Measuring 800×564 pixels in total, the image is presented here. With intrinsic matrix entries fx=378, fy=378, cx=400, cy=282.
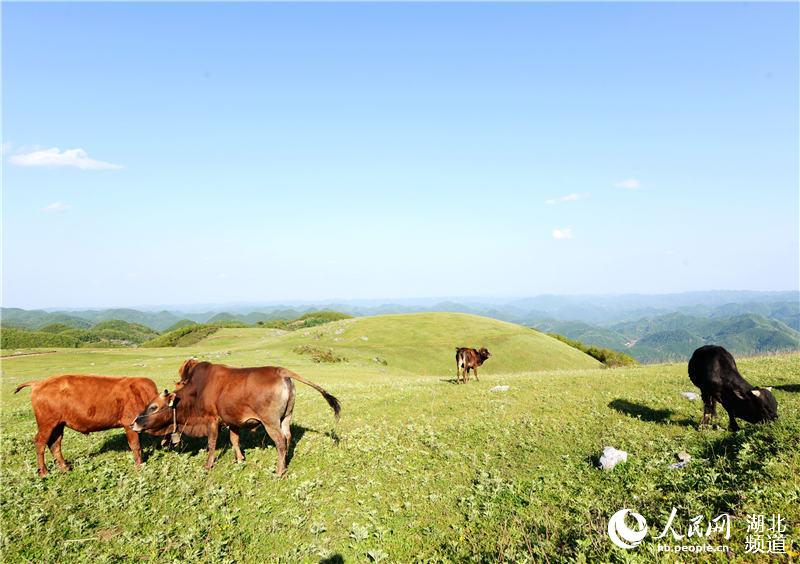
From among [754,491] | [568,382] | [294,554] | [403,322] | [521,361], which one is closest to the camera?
[754,491]

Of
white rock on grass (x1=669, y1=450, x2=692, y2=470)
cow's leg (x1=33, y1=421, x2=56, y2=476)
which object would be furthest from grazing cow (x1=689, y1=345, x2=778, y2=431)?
cow's leg (x1=33, y1=421, x2=56, y2=476)

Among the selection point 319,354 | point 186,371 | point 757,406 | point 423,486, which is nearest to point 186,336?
point 319,354

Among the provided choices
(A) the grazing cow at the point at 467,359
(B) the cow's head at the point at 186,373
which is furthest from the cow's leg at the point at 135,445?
(A) the grazing cow at the point at 467,359

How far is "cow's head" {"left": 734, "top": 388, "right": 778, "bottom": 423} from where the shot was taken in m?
10.7

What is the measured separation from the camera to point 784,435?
29.9 feet

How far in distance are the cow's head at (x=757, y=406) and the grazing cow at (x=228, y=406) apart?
12.6 m

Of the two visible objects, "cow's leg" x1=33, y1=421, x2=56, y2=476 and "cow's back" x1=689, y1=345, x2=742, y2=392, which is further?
"cow's back" x1=689, y1=345, x2=742, y2=392

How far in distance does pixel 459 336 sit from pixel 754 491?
6543cm

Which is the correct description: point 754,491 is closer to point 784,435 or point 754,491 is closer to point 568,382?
point 784,435

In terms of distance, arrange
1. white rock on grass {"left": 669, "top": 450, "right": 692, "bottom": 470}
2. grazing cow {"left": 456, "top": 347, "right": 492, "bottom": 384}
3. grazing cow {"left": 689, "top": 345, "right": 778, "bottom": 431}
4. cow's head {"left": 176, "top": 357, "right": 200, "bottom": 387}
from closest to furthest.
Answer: white rock on grass {"left": 669, "top": 450, "right": 692, "bottom": 470} → grazing cow {"left": 689, "top": 345, "right": 778, "bottom": 431} → cow's head {"left": 176, "top": 357, "right": 200, "bottom": 387} → grazing cow {"left": 456, "top": 347, "right": 492, "bottom": 384}

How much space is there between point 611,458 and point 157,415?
42.8 ft

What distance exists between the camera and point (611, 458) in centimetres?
995

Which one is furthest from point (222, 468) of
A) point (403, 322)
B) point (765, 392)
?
point (403, 322)

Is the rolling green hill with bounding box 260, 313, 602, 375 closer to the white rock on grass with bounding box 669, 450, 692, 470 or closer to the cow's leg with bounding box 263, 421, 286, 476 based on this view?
the cow's leg with bounding box 263, 421, 286, 476
